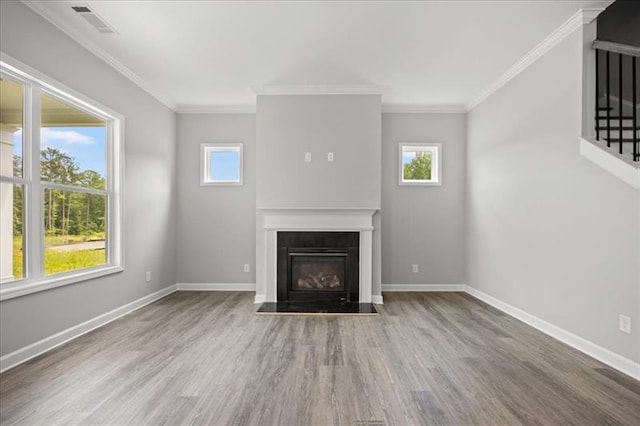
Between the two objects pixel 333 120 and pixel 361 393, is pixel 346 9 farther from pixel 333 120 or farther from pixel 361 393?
pixel 361 393

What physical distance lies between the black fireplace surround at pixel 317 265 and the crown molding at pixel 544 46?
255cm

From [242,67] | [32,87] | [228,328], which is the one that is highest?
[242,67]

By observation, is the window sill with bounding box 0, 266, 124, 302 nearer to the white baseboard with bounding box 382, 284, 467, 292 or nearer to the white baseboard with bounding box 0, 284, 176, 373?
the white baseboard with bounding box 0, 284, 176, 373

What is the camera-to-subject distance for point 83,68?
11.7 ft

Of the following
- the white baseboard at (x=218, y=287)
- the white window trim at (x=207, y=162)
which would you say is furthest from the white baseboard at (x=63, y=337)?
the white window trim at (x=207, y=162)

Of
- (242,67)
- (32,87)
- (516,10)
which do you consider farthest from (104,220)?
(516,10)

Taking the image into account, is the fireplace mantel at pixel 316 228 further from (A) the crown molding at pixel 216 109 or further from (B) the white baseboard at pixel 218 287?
(A) the crown molding at pixel 216 109

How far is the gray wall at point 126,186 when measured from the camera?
9.20 feet

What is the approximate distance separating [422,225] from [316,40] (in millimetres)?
3233

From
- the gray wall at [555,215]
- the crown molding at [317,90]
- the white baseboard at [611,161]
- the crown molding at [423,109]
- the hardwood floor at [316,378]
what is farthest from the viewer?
the crown molding at [423,109]

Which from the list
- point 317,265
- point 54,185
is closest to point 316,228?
point 317,265

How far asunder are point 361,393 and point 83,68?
3800 millimetres

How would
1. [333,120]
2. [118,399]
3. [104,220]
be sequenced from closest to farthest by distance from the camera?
[118,399] → [104,220] → [333,120]

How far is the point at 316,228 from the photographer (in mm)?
4895
